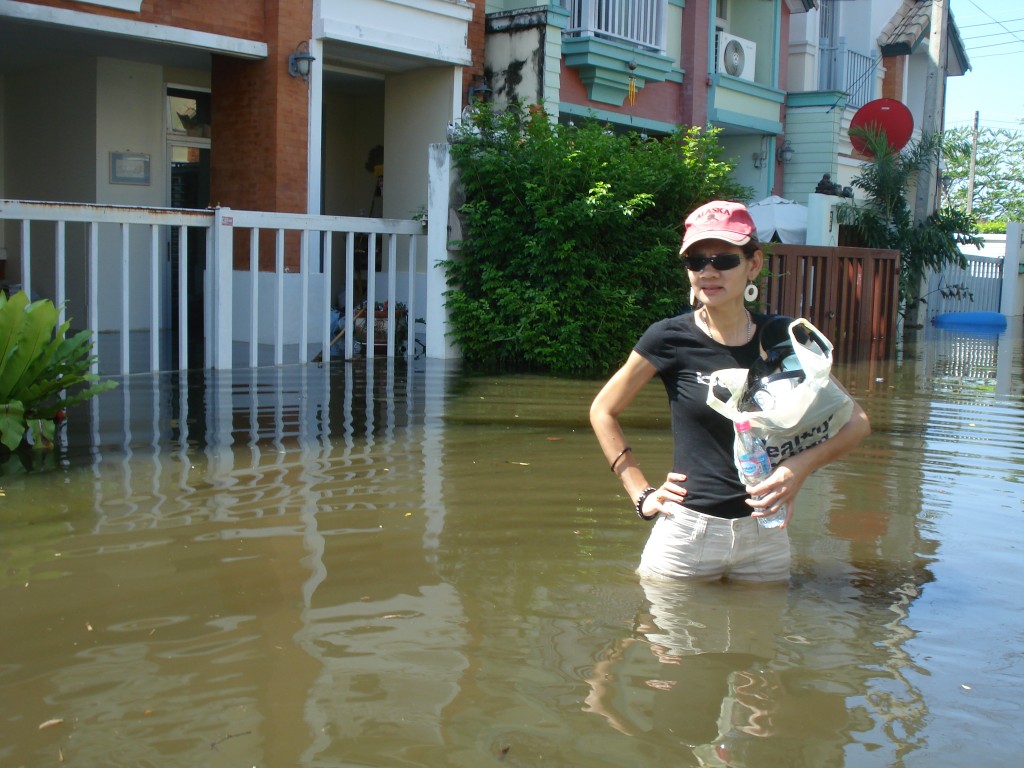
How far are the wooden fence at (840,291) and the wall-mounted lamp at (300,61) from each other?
19.6ft

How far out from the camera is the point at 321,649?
397 centimetres

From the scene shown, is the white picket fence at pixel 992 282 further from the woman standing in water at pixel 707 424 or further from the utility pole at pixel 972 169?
the utility pole at pixel 972 169

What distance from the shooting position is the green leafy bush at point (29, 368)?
679cm

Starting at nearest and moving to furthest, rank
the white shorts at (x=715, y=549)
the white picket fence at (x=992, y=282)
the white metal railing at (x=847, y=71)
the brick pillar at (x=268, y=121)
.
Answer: the white shorts at (x=715, y=549) → the brick pillar at (x=268, y=121) → the white metal railing at (x=847, y=71) → the white picket fence at (x=992, y=282)

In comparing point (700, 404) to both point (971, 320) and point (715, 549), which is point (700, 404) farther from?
point (971, 320)

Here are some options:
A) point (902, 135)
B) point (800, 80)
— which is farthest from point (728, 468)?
point (800, 80)

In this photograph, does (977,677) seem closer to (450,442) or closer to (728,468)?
(728,468)

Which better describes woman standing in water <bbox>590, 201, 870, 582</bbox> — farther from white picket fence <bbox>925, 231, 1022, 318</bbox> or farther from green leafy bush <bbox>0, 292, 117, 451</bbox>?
white picket fence <bbox>925, 231, 1022, 318</bbox>

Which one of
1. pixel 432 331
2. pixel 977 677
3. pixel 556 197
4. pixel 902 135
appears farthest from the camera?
pixel 902 135

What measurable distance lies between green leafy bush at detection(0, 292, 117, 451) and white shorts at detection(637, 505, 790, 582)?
4136mm

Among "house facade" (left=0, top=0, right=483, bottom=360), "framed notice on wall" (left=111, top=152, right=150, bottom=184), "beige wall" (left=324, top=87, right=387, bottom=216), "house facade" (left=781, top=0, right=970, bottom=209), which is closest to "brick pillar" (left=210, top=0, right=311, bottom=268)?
"house facade" (left=0, top=0, right=483, bottom=360)

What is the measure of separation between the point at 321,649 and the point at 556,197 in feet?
26.7

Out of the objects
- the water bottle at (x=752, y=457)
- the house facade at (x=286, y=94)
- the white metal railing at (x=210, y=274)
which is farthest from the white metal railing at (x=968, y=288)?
the water bottle at (x=752, y=457)

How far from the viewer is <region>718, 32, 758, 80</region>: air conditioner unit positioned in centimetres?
2130
